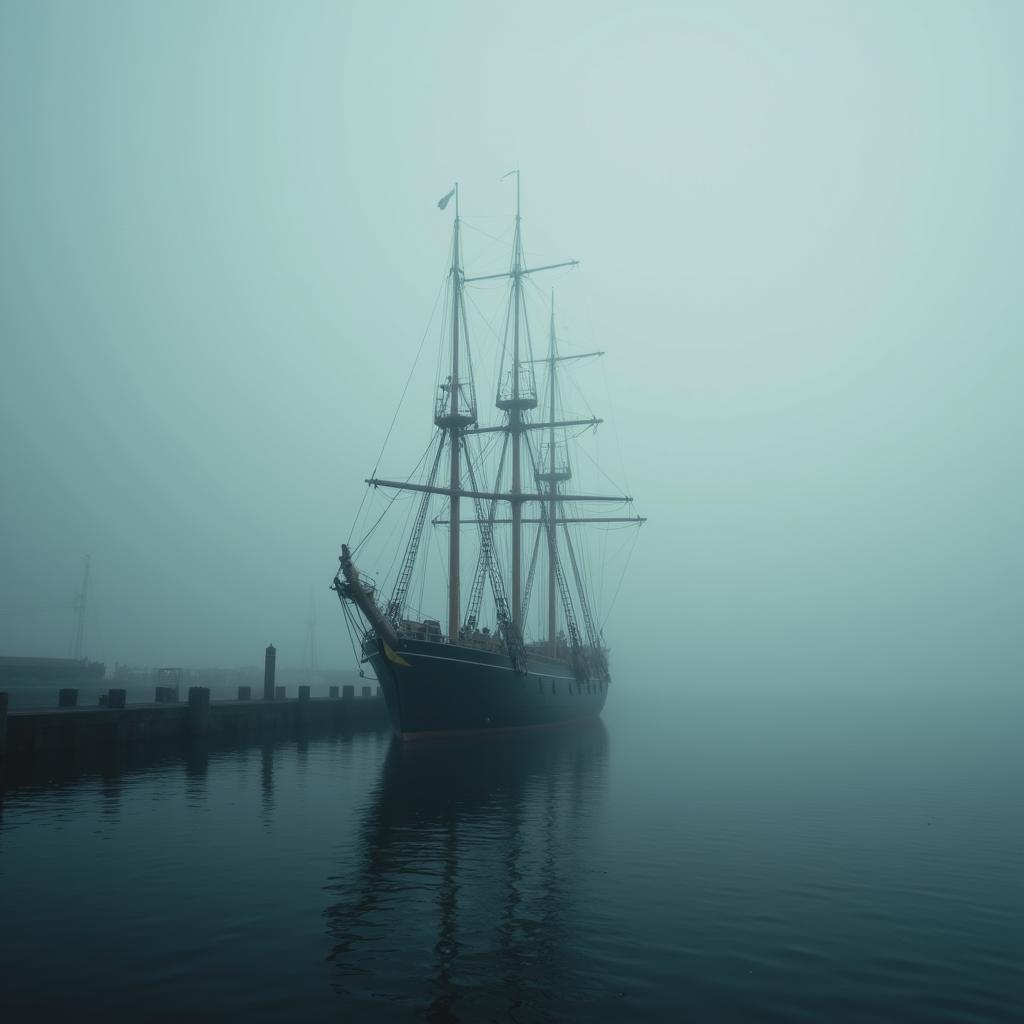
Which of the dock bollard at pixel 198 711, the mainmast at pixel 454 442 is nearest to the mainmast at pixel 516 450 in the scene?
the mainmast at pixel 454 442

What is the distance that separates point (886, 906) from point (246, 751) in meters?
29.1

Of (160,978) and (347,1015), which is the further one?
(160,978)

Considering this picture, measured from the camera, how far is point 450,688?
3912cm

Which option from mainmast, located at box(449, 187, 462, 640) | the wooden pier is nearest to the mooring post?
the wooden pier

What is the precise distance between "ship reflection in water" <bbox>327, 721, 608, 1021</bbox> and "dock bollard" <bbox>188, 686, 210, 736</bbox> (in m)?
13.0

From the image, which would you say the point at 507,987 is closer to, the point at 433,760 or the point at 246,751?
the point at 433,760

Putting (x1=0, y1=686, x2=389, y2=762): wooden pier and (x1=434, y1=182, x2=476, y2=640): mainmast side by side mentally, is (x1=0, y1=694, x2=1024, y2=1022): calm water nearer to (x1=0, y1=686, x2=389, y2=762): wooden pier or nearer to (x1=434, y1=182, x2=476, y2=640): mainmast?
(x1=0, y1=686, x2=389, y2=762): wooden pier

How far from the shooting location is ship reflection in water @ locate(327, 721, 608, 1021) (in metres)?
10.3

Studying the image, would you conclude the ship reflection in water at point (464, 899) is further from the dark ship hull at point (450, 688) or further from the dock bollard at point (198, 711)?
the dock bollard at point (198, 711)

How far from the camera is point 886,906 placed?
14.9 m

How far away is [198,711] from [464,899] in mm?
26884

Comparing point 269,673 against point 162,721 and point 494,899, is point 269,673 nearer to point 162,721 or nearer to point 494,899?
point 162,721

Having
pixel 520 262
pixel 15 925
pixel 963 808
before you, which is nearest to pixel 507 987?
pixel 15 925

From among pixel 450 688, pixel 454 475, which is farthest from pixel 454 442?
pixel 450 688
